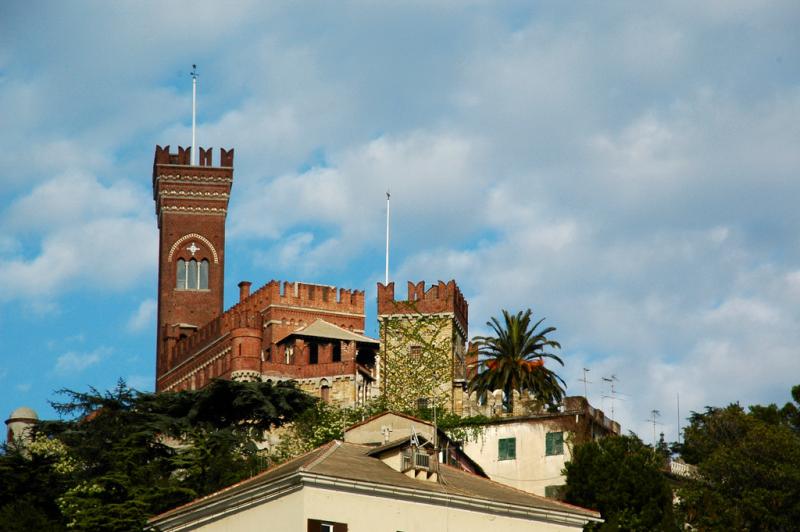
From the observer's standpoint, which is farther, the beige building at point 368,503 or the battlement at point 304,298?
the battlement at point 304,298

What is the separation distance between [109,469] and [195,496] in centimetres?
645

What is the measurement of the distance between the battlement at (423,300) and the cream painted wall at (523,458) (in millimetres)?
12034

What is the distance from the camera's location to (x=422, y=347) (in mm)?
92000

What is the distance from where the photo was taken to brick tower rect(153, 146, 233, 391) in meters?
113

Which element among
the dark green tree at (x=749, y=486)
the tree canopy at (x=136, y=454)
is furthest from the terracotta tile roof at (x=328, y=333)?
the dark green tree at (x=749, y=486)

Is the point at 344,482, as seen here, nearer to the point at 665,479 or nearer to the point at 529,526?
the point at 529,526

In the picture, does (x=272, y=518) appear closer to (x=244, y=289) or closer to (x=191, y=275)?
(x=244, y=289)

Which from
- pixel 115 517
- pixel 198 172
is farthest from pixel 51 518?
pixel 198 172

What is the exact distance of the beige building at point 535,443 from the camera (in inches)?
3100

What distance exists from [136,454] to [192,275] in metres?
48.9

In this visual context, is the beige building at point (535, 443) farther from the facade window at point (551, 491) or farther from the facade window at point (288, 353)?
the facade window at point (288, 353)

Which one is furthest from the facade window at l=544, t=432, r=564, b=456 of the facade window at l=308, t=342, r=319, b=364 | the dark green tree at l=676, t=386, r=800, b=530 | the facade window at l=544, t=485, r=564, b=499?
the facade window at l=308, t=342, r=319, b=364

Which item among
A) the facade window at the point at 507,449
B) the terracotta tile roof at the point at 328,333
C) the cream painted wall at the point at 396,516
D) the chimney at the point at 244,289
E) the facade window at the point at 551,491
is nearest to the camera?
the cream painted wall at the point at 396,516

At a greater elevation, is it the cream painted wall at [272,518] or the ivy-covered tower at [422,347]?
the ivy-covered tower at [422,347]
